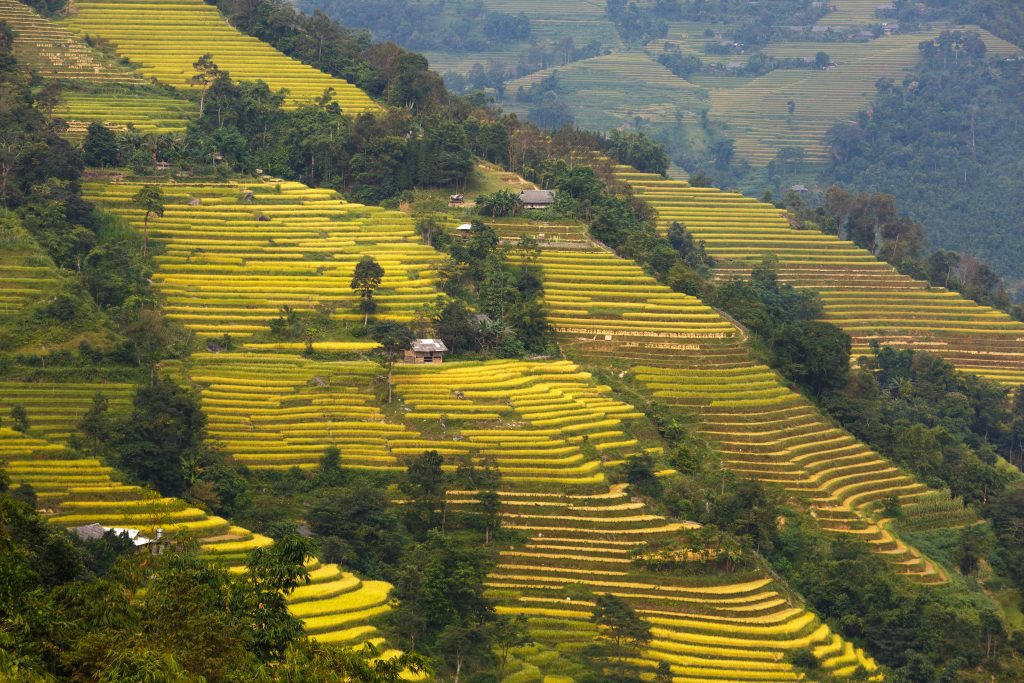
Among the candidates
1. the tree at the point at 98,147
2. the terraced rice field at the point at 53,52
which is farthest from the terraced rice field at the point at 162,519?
the terraced rice field at the point at 53,52

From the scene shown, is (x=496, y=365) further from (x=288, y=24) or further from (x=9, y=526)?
(x=288, y=24)

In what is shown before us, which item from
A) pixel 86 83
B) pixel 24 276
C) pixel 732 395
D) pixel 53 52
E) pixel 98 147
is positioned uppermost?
pixel 53 52

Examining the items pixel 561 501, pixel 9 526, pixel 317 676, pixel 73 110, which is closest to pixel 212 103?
pixel 73 110

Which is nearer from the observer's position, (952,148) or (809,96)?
(952,148)

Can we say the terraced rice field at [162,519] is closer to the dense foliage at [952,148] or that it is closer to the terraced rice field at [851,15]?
the dense foliage at [952,148]

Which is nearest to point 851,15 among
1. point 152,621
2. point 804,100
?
point 804,100

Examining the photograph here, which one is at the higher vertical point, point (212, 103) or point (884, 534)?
point (212, 103)

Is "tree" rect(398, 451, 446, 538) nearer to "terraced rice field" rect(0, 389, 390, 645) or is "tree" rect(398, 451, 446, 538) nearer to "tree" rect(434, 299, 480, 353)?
"terraced rice field" rect(0, 389, 390, 645)

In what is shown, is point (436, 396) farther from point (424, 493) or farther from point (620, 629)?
point (620, 629)
